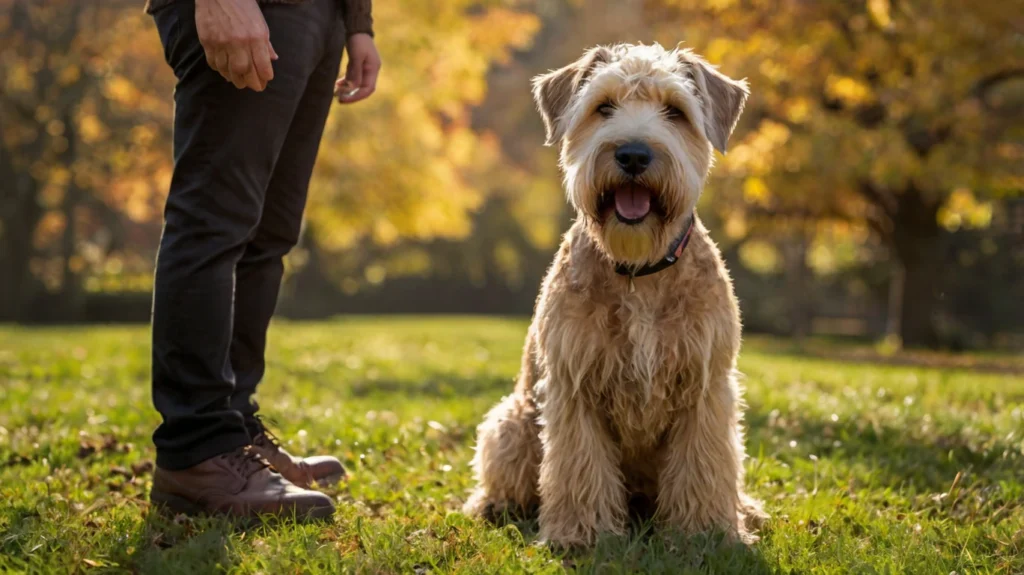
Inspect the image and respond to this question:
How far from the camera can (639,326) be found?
305 centimetres

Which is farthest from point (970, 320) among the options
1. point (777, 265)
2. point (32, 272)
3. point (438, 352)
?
point (32, 272)

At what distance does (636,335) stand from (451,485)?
55.5 inches

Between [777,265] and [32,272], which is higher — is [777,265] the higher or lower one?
the higher one

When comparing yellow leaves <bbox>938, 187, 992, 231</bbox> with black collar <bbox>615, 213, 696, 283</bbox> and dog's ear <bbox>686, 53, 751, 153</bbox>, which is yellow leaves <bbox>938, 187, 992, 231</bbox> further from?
black collar <bbox>615, 213, 696, 283</bbox>

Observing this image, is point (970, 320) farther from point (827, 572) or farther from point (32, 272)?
point (32, 272)

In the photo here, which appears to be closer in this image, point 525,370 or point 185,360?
point 185,360

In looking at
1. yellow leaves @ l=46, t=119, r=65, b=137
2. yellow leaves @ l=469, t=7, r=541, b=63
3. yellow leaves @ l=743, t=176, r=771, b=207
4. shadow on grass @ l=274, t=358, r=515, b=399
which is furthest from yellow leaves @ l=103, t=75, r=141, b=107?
yellow leaves @ l=743, t=176, r=771, b=207

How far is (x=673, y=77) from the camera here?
3.27 metres

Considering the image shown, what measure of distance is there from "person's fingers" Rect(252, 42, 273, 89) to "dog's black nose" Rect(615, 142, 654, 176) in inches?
47.8

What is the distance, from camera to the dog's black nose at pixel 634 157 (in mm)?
3037

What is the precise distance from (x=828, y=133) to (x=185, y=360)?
10.6m

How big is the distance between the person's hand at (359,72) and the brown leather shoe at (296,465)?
1.47m

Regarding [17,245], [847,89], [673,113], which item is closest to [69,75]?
[17,245]

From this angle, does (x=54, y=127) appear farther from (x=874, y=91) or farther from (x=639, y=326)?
(x=639, y=326)
